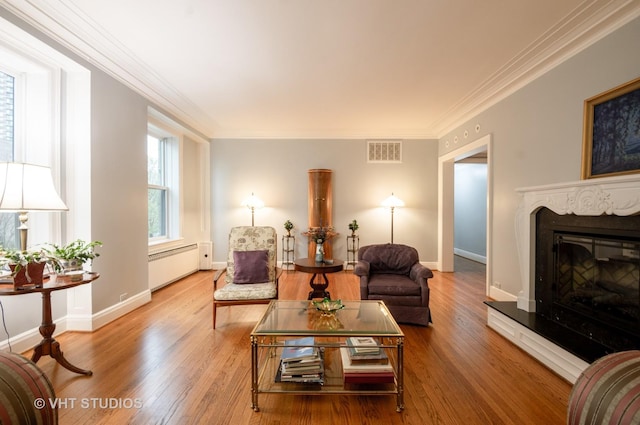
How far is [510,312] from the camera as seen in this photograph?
262 centimetres

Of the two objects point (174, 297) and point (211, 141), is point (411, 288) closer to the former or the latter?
point (174, 297)

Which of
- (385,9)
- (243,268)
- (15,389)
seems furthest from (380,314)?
(385,9)

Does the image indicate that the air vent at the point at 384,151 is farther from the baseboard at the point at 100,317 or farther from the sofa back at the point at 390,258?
the baseboard at the point at 100,317

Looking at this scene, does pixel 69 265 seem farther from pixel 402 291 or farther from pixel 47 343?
pixel 402 291

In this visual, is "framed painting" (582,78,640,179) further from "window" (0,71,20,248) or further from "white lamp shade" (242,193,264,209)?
"window" (0,71,20,248)

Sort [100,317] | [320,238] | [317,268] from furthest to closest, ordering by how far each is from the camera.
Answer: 1. [320,238]
2. [317,268]
3. [100,317]

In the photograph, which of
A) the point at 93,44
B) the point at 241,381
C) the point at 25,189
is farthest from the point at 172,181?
the point at 241,381

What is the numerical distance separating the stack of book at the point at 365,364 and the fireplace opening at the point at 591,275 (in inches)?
62.2

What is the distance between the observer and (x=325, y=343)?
6.07ft

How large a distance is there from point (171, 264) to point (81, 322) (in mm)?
1799

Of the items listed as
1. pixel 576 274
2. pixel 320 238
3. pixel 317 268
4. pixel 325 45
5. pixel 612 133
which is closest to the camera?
pixel 612 133

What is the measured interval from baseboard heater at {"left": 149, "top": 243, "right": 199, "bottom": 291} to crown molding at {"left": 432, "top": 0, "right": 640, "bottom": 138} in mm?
5201

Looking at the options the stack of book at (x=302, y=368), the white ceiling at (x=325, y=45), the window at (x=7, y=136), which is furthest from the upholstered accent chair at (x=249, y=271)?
the white ceiling at (x=325, y=45)

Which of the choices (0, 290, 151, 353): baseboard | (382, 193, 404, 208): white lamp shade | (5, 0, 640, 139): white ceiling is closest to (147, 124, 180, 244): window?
(5, 0, 640, 139): white ceiling
